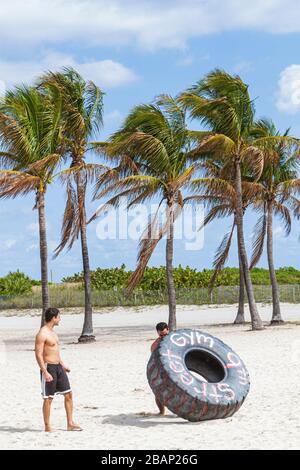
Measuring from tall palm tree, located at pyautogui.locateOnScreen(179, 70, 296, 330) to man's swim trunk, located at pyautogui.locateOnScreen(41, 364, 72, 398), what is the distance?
17.3 meters

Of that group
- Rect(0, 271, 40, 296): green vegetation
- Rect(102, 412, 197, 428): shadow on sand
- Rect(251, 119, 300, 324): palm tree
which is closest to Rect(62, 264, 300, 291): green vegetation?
Rect(0, 271, 40, 296): green vegetation

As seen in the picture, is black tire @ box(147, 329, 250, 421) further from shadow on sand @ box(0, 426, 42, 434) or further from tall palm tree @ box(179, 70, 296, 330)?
tall palm tree @ box(179, 70, 296, 330)

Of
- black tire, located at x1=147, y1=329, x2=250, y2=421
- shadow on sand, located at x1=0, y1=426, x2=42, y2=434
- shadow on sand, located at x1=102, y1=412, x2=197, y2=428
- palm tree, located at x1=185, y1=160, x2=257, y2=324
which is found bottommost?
shadow on sand, located at x1=0, y1=426, x2=42, y2=434

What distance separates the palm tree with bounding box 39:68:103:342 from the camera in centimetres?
2584

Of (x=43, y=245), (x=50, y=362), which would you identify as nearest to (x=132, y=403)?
(x=50, y=362)

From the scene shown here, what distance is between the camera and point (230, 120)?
89.0ft

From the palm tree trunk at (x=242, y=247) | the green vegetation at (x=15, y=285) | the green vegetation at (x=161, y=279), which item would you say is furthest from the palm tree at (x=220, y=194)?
the green vegetation at (x=15, y=285)

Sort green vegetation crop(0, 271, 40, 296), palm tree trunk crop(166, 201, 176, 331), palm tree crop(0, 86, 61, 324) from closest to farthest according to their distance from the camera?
palm tree crop(0, 86, 61, 324) → palm tree trunk crop(166, 201, 176, 331) → green vegetation crop(0, 271, 40, 296)

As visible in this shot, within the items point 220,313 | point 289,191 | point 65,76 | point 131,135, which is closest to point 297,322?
point 289,191

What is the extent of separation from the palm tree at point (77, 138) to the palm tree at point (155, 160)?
668 mm

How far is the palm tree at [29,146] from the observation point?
79.3 feet

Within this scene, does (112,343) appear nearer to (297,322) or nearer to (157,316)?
(297,322)

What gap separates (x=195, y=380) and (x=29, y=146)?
15.6 metres
